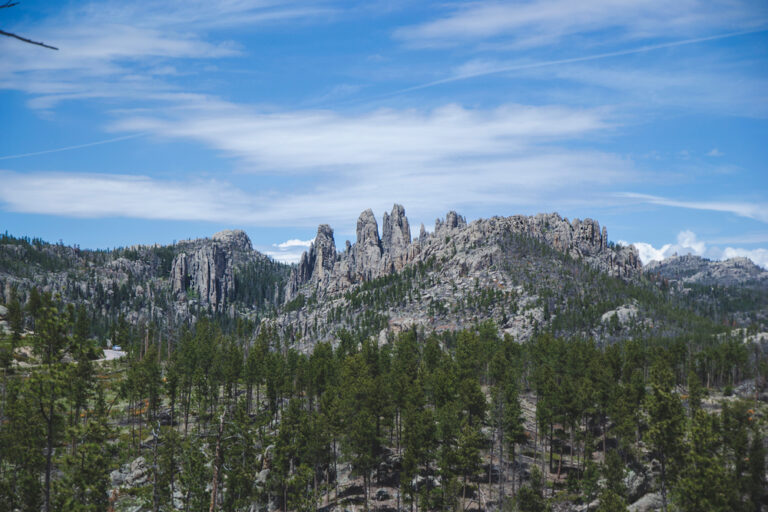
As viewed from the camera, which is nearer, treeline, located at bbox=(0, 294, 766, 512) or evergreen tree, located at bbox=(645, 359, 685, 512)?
treeline, located at bbox=(0, 294, 766, 512)

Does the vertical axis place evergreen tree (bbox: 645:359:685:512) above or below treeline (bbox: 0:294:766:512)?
above

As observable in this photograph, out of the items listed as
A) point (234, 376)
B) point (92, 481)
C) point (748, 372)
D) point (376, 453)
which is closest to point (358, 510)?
point (376, 453)

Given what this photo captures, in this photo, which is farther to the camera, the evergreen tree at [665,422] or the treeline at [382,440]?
the evergreen tree at [665,422]

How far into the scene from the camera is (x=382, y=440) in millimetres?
71938

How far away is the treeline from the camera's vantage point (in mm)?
41906

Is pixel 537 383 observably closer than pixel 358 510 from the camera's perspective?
No

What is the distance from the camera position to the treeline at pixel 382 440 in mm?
41906

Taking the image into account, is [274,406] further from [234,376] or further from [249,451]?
[249,451]

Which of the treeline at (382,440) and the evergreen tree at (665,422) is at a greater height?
the evergreen tree at (665,422)

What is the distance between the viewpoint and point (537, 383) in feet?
301

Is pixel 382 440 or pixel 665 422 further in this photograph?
pixel 382 440

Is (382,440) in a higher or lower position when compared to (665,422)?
lower

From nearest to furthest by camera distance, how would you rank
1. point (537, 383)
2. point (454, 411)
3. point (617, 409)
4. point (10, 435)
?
1. point (10, 435)
2. point (454, 411)
3. point (617, 409)
4. point (537, 383)

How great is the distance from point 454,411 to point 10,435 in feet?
175
